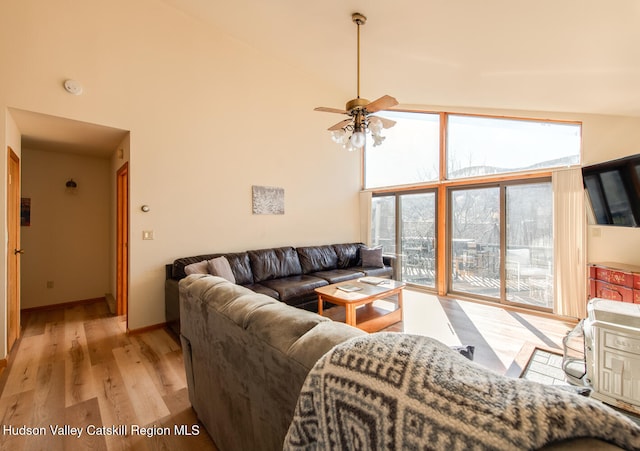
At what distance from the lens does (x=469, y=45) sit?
2498mm

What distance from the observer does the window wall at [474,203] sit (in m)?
3.71

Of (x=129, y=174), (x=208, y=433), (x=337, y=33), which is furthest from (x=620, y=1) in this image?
(x=129, y=174)

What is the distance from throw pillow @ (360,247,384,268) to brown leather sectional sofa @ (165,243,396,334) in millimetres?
24

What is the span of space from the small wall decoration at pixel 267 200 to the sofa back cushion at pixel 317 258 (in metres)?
0.75

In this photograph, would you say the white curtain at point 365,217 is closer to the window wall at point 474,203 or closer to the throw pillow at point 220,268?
the window wall at point 474,203

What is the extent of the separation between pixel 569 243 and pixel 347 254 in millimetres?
3046

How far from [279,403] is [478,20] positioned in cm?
294

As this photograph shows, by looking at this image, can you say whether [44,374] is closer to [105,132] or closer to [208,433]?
[208,433]

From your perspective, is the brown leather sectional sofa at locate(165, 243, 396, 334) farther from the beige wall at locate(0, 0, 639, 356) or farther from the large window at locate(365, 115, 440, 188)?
the large window at locate(365, 115, 440, 188)

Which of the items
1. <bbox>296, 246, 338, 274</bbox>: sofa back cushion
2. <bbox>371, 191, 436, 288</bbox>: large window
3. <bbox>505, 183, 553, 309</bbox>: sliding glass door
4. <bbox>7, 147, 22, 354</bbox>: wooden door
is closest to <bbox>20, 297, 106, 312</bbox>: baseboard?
<bbox>7, 147, 22, 354</bbox>: wooden door

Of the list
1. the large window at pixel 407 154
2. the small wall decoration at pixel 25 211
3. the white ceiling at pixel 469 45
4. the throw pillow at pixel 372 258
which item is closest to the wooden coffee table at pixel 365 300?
the throw pillow at pixel 372 258

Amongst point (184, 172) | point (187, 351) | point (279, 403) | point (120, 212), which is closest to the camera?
point (279, 403)

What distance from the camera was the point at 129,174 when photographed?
304 cm

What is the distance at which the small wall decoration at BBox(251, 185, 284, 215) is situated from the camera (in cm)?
407
